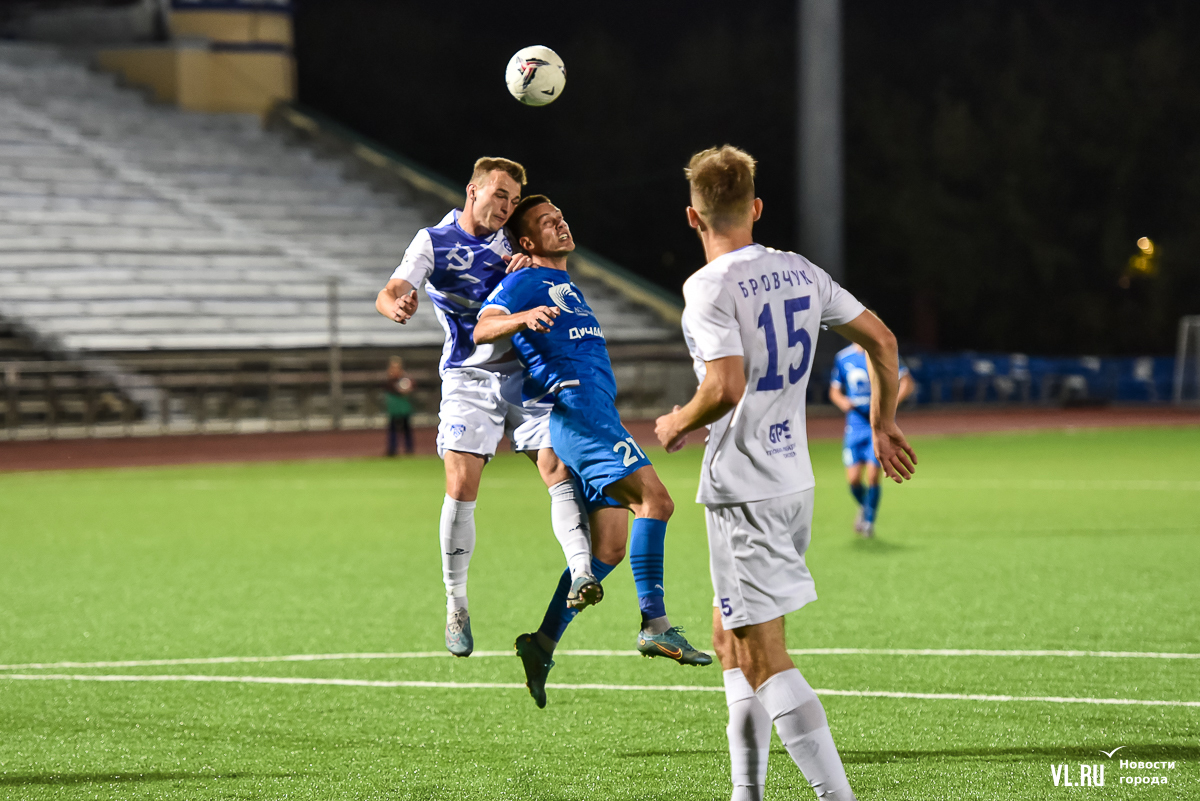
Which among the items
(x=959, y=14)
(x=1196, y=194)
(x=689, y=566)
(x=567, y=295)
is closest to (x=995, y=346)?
(x=1196, y=194)

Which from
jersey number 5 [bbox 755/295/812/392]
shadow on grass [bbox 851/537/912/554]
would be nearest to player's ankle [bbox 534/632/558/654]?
jersey number 5 [bbox 755/295/812/392]

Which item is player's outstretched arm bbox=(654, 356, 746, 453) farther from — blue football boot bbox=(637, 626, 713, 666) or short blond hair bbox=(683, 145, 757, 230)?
blue football boot bbox=(637, 626, 713, 666)

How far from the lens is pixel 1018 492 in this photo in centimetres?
1697

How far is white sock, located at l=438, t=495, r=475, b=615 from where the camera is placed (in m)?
6.75

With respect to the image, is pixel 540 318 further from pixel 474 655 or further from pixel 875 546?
pixel 875 546

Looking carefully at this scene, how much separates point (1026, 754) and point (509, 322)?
2.73 metres

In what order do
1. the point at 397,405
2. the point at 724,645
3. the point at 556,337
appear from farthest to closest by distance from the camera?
the point at 397,405 → the point at 556,337 → the point at 724,645

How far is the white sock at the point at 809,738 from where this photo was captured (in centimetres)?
431

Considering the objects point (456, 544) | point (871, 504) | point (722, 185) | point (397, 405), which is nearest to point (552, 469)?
point (456, 544)

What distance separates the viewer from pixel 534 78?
6883 millimetres

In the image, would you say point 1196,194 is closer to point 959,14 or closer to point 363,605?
point 959,14

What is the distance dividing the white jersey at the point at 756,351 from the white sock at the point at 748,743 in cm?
67

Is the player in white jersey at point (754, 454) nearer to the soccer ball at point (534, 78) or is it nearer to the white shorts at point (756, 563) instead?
the white shorts at point (756, 563)

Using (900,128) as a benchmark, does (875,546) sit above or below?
below
